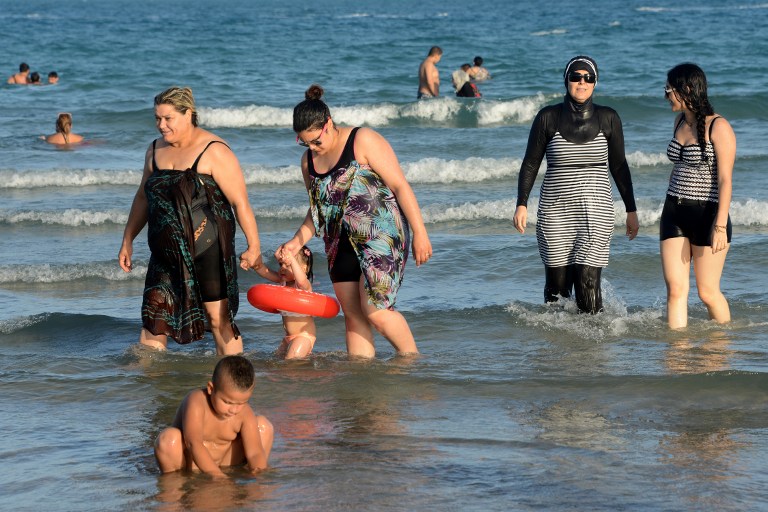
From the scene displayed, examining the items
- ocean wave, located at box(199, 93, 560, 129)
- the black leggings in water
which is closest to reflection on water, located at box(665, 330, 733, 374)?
the black leggings in water

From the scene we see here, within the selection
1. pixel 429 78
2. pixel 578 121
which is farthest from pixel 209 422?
pixel 429 78

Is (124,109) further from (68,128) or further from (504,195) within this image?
(504,195)

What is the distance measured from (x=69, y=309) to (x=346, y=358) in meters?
2.78

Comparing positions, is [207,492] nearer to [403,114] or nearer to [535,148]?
[535,148]

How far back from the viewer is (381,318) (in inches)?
229

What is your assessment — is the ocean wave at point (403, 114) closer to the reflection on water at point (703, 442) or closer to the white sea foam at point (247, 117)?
the white sea foam at point (247, 117)

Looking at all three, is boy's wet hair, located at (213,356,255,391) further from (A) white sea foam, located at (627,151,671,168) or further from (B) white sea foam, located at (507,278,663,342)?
(A) white sea foam, located at (627,151,671,168)

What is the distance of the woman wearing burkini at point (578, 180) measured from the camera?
6.48m

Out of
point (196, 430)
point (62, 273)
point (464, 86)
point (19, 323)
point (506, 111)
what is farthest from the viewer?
point (464, 86)

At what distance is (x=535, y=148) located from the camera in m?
6.60

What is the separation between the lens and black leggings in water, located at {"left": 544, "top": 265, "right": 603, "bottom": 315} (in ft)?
22.1

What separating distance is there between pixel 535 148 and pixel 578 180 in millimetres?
325

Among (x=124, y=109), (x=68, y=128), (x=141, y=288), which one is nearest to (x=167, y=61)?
(x=124, y=109)

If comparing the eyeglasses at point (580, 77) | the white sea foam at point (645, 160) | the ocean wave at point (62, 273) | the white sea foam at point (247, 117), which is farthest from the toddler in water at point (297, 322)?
the white sea foam at point (247, 117)
